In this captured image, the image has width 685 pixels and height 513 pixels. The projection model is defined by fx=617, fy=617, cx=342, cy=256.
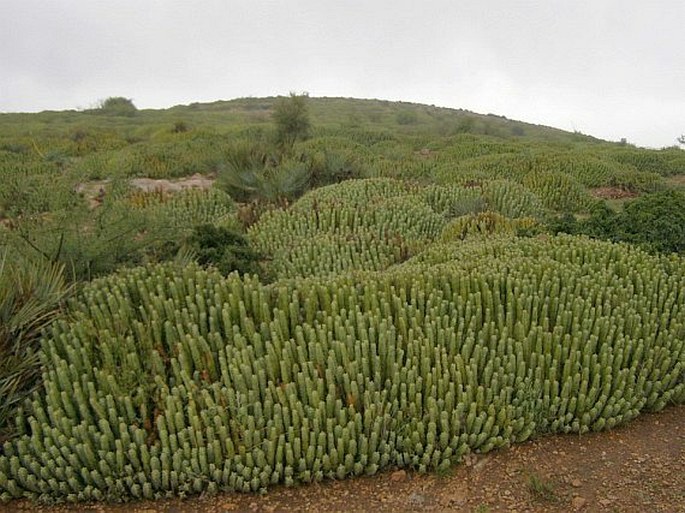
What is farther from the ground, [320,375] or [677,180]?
[677,180]

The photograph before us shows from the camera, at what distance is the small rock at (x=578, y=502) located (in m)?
3.30

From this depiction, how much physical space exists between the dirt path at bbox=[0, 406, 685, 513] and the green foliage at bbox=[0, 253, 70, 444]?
62 centimetres

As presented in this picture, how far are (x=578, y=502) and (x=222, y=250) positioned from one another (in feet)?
13.6

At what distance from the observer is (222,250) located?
631cm

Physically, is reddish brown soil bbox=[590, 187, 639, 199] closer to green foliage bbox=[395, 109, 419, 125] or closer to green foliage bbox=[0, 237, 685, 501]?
green foliage bbox=[0, 237, 685, 501]

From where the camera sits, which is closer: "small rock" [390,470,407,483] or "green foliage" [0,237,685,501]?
"green foliage" [0,237,685,501]

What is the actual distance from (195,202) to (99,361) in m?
7.27

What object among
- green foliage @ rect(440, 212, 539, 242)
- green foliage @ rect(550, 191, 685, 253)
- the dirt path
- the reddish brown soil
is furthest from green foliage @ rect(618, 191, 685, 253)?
the reddish brown soil

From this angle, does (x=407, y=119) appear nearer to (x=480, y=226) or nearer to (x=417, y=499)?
(x=480, y=226)

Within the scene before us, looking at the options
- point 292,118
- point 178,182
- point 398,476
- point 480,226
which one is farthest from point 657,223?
point 292,118

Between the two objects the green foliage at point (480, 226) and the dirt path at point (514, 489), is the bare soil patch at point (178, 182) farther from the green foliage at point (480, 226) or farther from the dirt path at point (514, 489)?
the dirt path at point (514, 489)

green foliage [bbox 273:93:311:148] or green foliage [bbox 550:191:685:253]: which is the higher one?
green foliage [bbox 273:93:311:148]

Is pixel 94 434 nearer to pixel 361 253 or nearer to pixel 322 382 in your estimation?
pixel 322 382

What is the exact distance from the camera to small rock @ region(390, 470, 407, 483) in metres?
3.53
